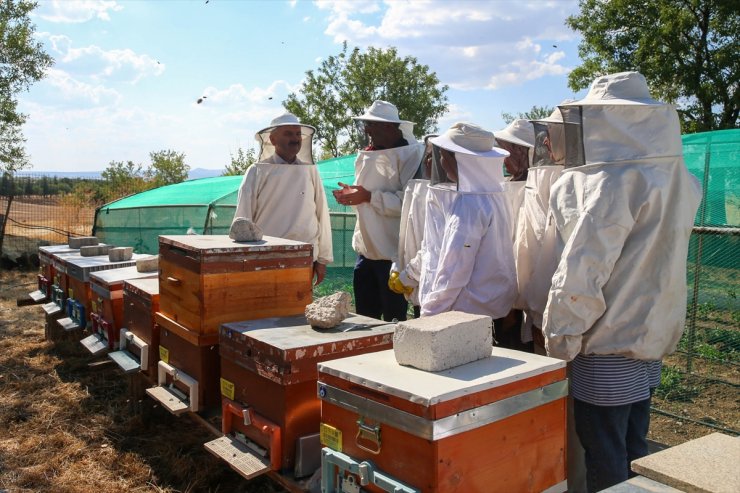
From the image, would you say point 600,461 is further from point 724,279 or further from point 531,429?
point 724,279

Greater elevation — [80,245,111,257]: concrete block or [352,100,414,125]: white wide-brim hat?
[352,100,414,125]: white wide-brim hat

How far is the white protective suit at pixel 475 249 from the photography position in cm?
284

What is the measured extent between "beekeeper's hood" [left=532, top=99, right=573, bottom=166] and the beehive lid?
1.07m

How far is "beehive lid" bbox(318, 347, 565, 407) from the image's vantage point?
5.72 feet

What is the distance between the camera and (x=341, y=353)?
2.53 m

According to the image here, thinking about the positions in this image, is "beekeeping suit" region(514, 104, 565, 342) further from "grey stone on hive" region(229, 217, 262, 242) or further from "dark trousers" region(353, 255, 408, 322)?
"grey stone on hive" region(229, 217, 262, 242)

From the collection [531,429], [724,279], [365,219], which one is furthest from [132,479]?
[724,279]

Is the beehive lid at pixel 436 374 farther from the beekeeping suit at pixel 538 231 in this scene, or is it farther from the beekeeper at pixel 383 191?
the beekeeper at pixel 383 191

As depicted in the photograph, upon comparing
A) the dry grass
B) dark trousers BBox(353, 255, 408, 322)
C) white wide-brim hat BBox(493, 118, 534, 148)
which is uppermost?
white wide-brim hat BBox(493, 118, 534, 148)

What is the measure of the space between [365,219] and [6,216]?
1077cm

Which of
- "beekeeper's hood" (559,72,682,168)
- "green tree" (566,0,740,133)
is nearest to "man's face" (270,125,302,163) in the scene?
"beekeeper's hood" (559,72,682,168)

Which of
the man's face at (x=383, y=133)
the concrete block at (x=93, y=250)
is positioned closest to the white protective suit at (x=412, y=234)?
the man's face at (x=383, y=133)

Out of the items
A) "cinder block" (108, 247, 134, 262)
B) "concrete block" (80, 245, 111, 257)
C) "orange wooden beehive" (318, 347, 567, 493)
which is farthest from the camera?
"concrete block" (80, 245, 111, 257)

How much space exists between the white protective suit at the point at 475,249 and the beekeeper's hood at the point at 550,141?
224mm
